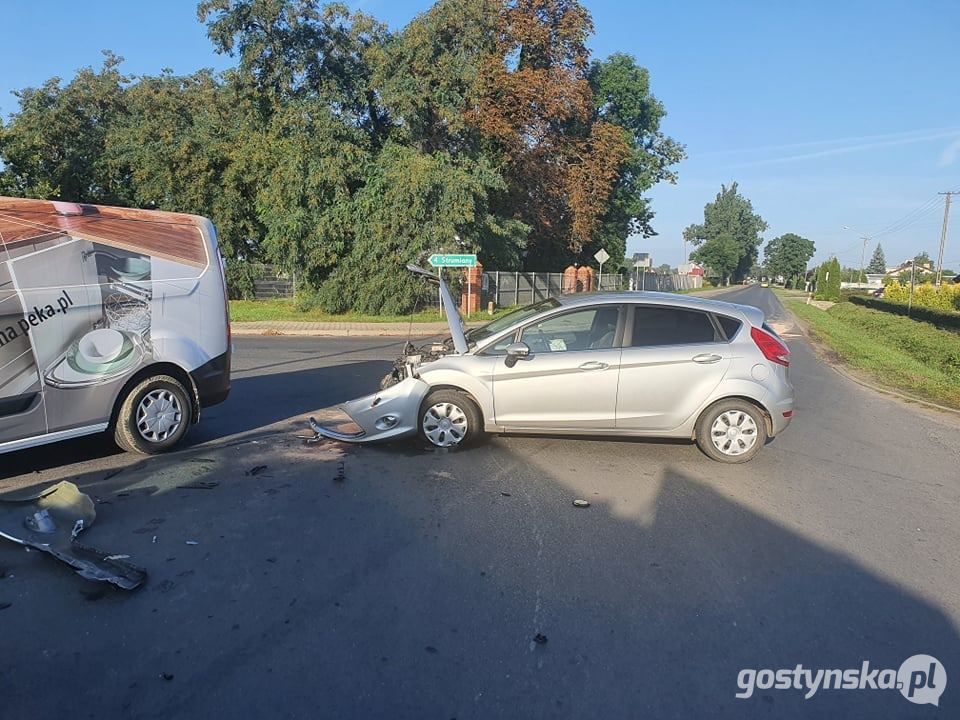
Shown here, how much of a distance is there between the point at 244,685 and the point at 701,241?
147 metres

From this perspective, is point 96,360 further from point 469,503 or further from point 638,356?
point 638,356

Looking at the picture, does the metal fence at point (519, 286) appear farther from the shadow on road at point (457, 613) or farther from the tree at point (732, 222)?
the tree at point (732, 222)

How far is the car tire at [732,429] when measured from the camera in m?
6.70

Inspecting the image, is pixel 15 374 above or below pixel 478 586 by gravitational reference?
above

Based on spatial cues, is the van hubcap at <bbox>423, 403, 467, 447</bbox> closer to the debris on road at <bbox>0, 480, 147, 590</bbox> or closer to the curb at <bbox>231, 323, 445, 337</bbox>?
the debris on road at <bbox>0, 480, 147, 590</bbox>

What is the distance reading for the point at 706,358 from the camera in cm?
666

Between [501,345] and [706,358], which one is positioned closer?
[706,358]

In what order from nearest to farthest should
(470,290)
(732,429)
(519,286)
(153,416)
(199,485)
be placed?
(199,485) → (153,416) → (732,429) → (470,290) → (519,286)

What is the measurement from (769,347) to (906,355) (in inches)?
648

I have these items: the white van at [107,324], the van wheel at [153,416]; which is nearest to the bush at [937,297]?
the white van at [107,324]

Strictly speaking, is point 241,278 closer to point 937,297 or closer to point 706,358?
point 706,358

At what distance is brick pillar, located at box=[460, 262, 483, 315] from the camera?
29.5m

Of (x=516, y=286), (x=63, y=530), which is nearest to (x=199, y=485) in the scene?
(x=63, y=530)

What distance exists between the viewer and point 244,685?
305cm
